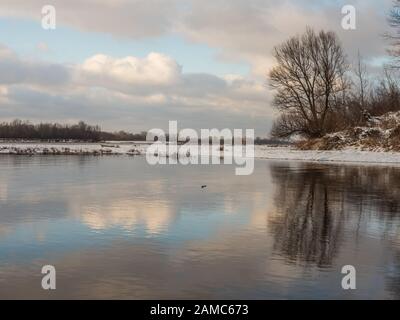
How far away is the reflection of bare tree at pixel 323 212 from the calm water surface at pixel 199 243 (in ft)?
0.11

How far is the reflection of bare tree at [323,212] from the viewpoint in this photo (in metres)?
8.86

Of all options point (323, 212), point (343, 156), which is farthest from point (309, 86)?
point (323, 212)

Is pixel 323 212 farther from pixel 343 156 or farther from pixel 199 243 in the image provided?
pixel 343 156

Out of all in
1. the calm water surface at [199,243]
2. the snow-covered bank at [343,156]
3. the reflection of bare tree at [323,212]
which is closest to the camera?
the calm water surface at [199,243]

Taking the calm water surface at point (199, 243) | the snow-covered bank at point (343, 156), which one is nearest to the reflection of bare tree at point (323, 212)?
the calm water surface at point (199, 243)

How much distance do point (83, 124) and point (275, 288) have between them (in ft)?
596

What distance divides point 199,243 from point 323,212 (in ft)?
16.7

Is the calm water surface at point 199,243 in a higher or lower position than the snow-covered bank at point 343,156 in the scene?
lower

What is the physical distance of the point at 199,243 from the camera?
30.4ft

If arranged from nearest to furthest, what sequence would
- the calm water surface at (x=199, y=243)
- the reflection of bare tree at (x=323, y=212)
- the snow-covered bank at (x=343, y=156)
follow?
the calm water surface at (x=199, y=243) < the reflection of bare tree at (x=323, y=212) < the snow-covered bank at (x=343, y=156)

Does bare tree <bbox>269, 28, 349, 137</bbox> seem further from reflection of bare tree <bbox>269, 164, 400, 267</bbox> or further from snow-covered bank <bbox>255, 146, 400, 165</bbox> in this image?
reflection of bare tree <bbox>269, 164, 400, 267</bbox>

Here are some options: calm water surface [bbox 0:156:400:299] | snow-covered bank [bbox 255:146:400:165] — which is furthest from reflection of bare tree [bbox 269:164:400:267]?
snow-covered bank [bbox 255:146:400:165]

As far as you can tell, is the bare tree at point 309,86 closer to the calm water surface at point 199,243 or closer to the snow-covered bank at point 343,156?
the snow-covered bank at point 343,156
